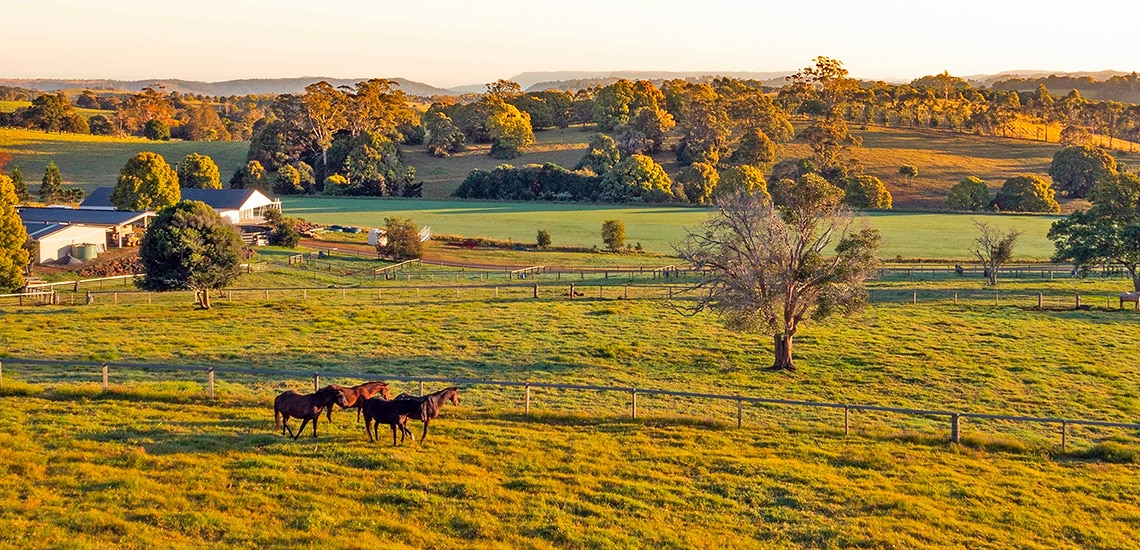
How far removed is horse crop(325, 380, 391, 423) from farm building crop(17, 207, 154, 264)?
154 ft

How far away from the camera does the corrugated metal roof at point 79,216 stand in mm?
65250

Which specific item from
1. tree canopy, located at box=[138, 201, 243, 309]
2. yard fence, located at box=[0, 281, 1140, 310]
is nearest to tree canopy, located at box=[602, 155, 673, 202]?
yard fence, located at box=[0, 281, 1140, 310]

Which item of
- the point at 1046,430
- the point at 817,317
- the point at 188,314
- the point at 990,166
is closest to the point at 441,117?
the point at 990,166

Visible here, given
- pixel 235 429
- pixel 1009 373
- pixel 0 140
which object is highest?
pixel 0 140

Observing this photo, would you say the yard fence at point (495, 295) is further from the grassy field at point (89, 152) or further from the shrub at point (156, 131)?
the shrub at point (156, 131)

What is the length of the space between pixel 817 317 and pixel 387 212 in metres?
77.2

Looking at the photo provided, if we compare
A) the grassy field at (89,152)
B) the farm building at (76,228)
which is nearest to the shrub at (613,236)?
the farm building at (76,228)

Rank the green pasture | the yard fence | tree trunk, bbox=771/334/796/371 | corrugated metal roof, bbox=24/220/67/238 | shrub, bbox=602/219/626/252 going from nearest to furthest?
tree trunk, bbox=771/334/796/371
the yard fence
corrugated metal roof, bbox=24/220/67/238
shrub, bbox=602/219/626/252
the green pasture

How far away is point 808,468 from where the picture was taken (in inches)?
755

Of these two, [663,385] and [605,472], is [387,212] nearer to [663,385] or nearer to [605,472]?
[663,385]

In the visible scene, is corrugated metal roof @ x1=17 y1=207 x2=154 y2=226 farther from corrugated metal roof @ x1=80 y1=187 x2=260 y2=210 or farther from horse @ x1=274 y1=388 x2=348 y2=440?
A: horse @ x1=274 y1=388 x2=348 y2=440

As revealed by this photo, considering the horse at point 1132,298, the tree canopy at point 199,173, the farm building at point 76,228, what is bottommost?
the horse at point 1132,298

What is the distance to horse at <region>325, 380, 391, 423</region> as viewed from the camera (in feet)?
67.2

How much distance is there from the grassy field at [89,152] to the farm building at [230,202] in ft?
122
